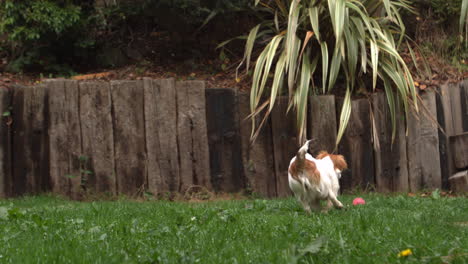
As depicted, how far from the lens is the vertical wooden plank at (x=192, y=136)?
298 inches

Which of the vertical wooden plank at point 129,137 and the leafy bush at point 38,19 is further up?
the leafy bush at point 38,19

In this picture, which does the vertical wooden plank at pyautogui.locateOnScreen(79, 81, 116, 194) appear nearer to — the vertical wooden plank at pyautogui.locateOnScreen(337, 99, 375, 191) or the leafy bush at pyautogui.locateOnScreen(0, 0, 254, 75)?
the leafy bush at pyautogui.locateOnScreen(0, 0, 254, 75)

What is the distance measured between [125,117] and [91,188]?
0.98 m

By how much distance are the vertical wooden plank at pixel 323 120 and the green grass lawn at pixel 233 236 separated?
6.37 ft

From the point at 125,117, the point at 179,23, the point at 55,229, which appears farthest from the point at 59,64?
the point at 55,229

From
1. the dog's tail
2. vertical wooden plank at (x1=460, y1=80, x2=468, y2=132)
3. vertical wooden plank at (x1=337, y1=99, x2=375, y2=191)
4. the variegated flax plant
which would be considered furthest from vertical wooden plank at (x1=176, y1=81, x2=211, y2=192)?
vertical wooden plank at (x1=460, y1=80, x2=468, y2=132)

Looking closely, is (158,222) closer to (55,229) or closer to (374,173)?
(55,229)

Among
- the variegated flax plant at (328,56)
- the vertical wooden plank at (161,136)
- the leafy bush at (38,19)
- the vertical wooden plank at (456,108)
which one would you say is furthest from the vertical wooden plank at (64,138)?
the vertical wooden plank at (456,108)

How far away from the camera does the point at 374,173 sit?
25.4 feet

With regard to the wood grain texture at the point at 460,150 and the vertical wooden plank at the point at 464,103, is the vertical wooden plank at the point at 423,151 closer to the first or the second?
the wood grain texture at the point at 460,150

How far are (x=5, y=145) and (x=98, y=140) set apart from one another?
45.6 inches

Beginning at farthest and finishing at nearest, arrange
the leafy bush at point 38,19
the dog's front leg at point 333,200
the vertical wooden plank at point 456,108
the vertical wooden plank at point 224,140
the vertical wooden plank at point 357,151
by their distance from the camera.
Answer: the leafy bush at point 38,19
the vertical wooden plank at point 456,108
the vertical wooden plank at point 357,151
the vertical wooden plank at point 224,140
the dog's front leg at point 333,200

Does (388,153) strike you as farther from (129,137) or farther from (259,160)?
(129,137)

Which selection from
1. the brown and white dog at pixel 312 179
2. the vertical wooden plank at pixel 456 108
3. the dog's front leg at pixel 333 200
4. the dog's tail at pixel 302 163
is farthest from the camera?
the vertical wooden plank at pixel 456 108
